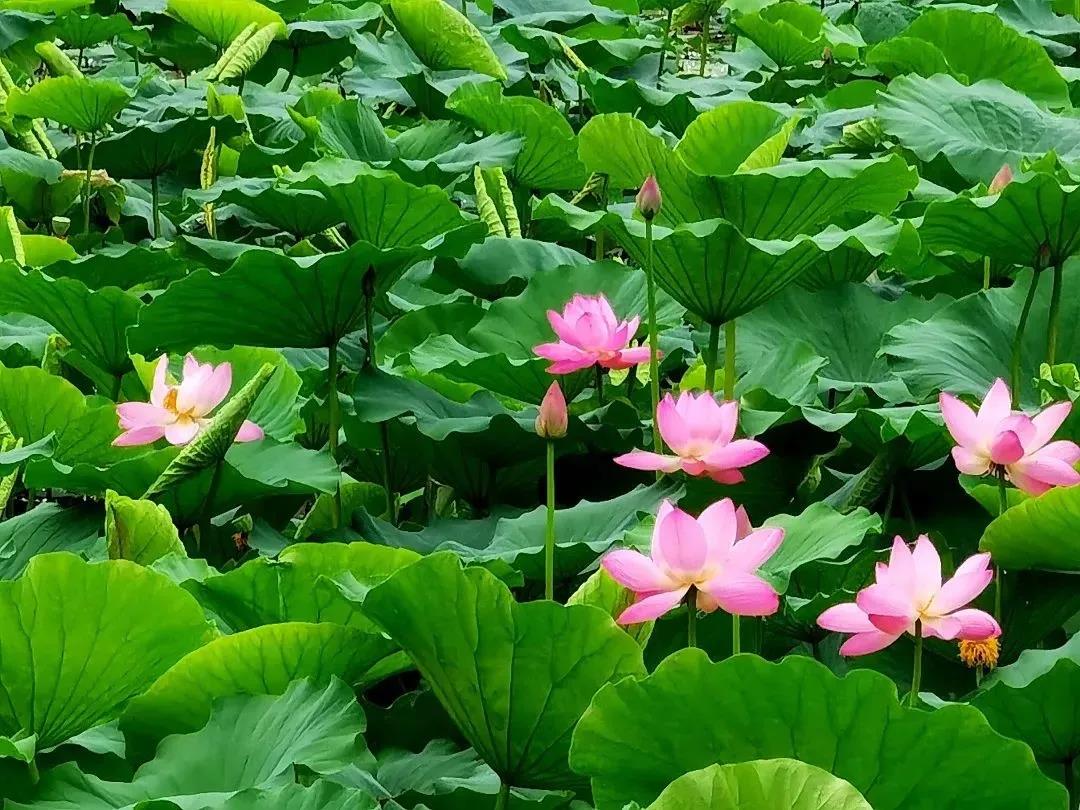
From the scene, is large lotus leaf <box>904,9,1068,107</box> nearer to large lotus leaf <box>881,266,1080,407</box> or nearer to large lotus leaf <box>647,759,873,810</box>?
large lotus leaf <box>881,266,1080,407</box>

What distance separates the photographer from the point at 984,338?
1.39m

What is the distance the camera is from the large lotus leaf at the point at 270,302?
1.27 metres

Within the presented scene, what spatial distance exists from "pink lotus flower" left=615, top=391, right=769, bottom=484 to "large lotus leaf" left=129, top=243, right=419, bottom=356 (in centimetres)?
39

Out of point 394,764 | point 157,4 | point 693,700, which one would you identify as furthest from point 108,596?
point 157,4

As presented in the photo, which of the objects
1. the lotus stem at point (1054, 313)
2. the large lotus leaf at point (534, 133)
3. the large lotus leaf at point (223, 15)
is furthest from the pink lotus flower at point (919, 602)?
the large lotus leaf at point (223, 15)

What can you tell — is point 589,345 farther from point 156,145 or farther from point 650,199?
point 156,145

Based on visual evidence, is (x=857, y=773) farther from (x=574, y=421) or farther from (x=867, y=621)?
(x=574, y=421)

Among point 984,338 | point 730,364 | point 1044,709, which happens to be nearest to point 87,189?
point 730,364

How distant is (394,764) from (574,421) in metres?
0.48

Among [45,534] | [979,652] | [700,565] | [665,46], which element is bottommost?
[665,46]

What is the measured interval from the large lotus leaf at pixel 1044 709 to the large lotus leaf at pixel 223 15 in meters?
2.19

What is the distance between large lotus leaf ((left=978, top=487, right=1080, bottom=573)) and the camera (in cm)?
92

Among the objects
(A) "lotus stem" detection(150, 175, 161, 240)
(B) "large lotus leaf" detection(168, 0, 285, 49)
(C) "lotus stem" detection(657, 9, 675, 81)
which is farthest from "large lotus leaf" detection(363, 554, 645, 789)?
(C) "lotus stem" detection(657, 9, 675, 81)

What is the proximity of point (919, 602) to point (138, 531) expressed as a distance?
0.56m
